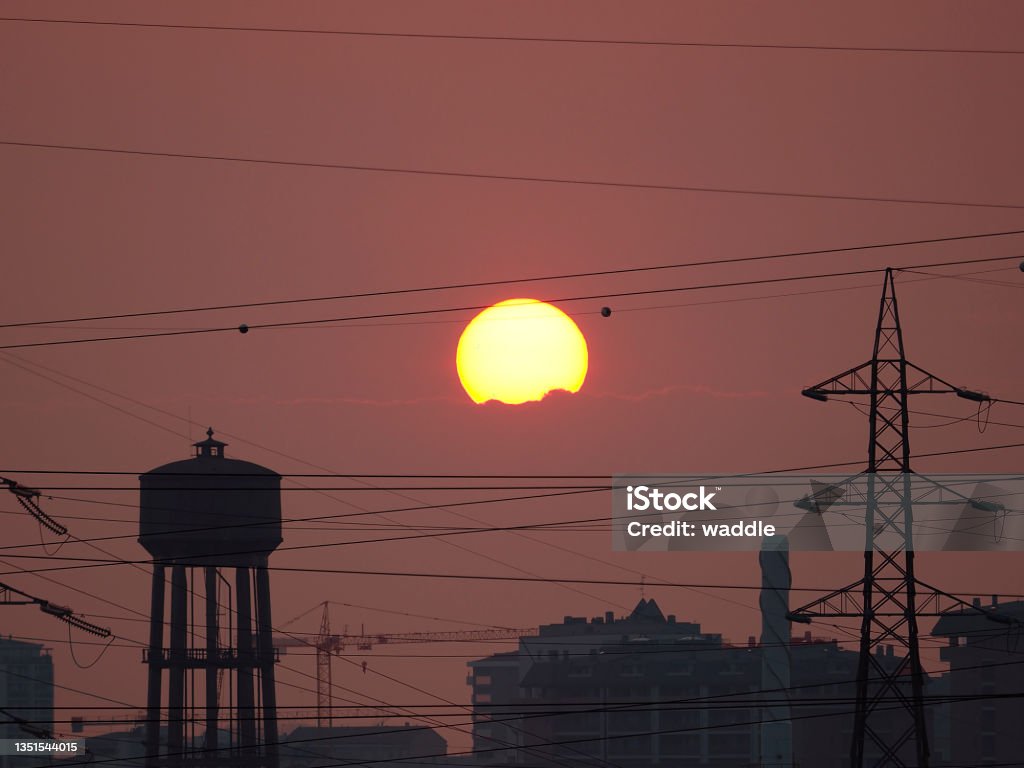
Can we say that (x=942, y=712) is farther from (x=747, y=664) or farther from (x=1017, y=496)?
(x=1017, y=496)

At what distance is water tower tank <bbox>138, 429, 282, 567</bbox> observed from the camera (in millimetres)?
64438

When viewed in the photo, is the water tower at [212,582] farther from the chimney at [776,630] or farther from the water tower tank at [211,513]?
the chimney at [776,630]

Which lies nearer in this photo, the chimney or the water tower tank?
the water tower tank

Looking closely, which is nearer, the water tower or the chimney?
the water tower

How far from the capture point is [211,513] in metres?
65.7

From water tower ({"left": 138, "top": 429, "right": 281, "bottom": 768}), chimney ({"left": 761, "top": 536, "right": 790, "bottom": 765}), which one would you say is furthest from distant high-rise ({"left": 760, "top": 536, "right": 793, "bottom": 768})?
water tower ({"left": 138, "top": 429, "right": 281, "bottom": 768})

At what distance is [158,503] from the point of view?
2618 inches

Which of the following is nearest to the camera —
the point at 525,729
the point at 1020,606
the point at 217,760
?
the point at 217,760

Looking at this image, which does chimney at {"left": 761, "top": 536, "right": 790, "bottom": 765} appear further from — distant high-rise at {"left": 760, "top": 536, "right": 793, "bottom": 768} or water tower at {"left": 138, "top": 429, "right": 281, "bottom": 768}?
water tower at {"left": 138, "top": 429, "right": 281, "bottom": 768}

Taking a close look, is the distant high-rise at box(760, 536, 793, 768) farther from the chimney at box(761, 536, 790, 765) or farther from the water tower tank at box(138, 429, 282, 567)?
the water tower tank at box(138, 429, 282, 567)

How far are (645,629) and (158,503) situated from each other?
12479cm

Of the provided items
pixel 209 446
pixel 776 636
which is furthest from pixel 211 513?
pixel 776 636

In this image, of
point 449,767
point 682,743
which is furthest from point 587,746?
point 449,767

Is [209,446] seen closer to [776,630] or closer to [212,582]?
[212,582]
